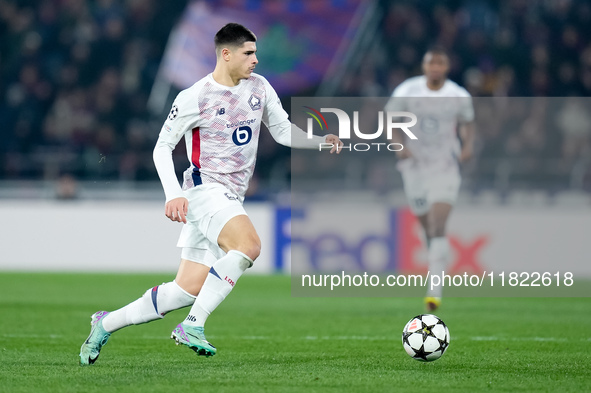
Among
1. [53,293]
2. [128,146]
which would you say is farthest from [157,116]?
[53,293]

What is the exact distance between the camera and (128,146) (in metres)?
16.8

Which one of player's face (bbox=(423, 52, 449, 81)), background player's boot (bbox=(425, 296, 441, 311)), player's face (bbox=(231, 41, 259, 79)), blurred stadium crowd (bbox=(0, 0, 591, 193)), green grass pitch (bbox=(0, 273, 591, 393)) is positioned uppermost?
blurred stadium crowd (bbox=(0, 0, 591, 193))

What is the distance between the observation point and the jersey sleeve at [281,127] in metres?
5.81

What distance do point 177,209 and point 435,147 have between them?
4778mm

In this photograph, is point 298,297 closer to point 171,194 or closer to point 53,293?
point 53,293

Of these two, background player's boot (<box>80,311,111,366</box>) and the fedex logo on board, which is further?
the fedex logo on board

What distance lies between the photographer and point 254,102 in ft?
18.5

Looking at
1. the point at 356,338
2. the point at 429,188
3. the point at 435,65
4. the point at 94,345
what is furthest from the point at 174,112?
the point at 429,188

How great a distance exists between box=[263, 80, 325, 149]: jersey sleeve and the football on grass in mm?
1279

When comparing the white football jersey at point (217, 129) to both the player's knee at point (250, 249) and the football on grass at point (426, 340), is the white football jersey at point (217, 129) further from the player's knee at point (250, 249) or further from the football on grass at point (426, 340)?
the football on grass at point (426, 340)

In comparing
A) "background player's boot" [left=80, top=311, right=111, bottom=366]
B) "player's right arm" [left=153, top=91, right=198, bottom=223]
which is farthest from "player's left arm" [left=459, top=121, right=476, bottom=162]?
"background player's boot" [left=80, top=311, right=111, bottom=366]

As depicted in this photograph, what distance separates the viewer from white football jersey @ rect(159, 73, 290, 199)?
216 inches

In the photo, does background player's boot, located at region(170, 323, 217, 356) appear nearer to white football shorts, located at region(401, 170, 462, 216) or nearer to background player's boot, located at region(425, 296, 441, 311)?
background player's boot, located at region(425, 296, 441, 311)

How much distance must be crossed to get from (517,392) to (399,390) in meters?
0.57
